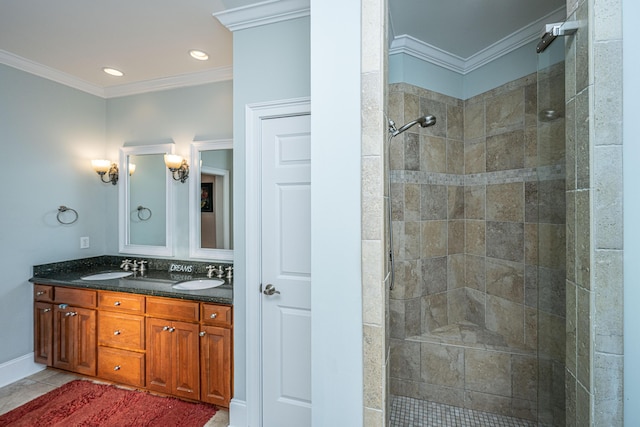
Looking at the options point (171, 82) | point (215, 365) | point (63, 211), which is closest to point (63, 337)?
point (63, 211)

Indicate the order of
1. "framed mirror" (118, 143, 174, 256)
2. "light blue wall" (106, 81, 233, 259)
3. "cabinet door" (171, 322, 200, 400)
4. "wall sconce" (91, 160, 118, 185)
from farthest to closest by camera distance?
"wall sconce" (91, 160, 118, 185) < "framed mirror" (118, 143, 174, 256) < "light blue wall" (106, 81, 233, 259) < "cabinet door" (171, 322, 200, 400)

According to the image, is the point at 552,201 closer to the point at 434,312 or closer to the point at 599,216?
the point at 599,216

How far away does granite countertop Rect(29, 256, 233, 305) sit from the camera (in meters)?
2.21

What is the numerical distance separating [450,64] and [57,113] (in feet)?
11.7

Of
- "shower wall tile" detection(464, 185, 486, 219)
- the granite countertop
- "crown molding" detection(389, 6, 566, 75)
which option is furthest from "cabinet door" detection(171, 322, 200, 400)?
"crown molding" detection(389, 6, 566, 75)

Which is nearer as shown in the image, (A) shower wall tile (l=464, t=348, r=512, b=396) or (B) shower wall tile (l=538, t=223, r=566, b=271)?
(B) shower wall tile (l=538, t=223, r=566, b=271)

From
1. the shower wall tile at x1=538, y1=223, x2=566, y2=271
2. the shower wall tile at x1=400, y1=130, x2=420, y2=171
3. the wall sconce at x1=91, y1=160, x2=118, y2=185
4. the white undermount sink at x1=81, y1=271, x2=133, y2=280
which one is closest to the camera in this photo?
the shower wall tile at x1=538, y1=223, x2=566, y2=271

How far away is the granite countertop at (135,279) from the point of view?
221 cm

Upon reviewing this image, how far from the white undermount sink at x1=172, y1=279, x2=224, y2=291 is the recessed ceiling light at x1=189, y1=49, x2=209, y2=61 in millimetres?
1869

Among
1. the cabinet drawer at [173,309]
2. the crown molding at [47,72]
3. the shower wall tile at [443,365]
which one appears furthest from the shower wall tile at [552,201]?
the crown molding at [47,72]

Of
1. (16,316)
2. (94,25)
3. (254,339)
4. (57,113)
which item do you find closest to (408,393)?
(254,339)

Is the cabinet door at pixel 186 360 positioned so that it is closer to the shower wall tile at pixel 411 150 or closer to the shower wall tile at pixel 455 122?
the shower wall tile at pixel 411 150

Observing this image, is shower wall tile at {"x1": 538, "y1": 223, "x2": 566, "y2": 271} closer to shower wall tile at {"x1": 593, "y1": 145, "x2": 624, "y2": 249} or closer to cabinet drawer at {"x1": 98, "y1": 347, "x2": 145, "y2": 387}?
shower wall tile at {"x1": 593, "y1": 145, "x2": 624, "y2": 249}

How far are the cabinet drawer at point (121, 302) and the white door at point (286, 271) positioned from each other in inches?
43.7
